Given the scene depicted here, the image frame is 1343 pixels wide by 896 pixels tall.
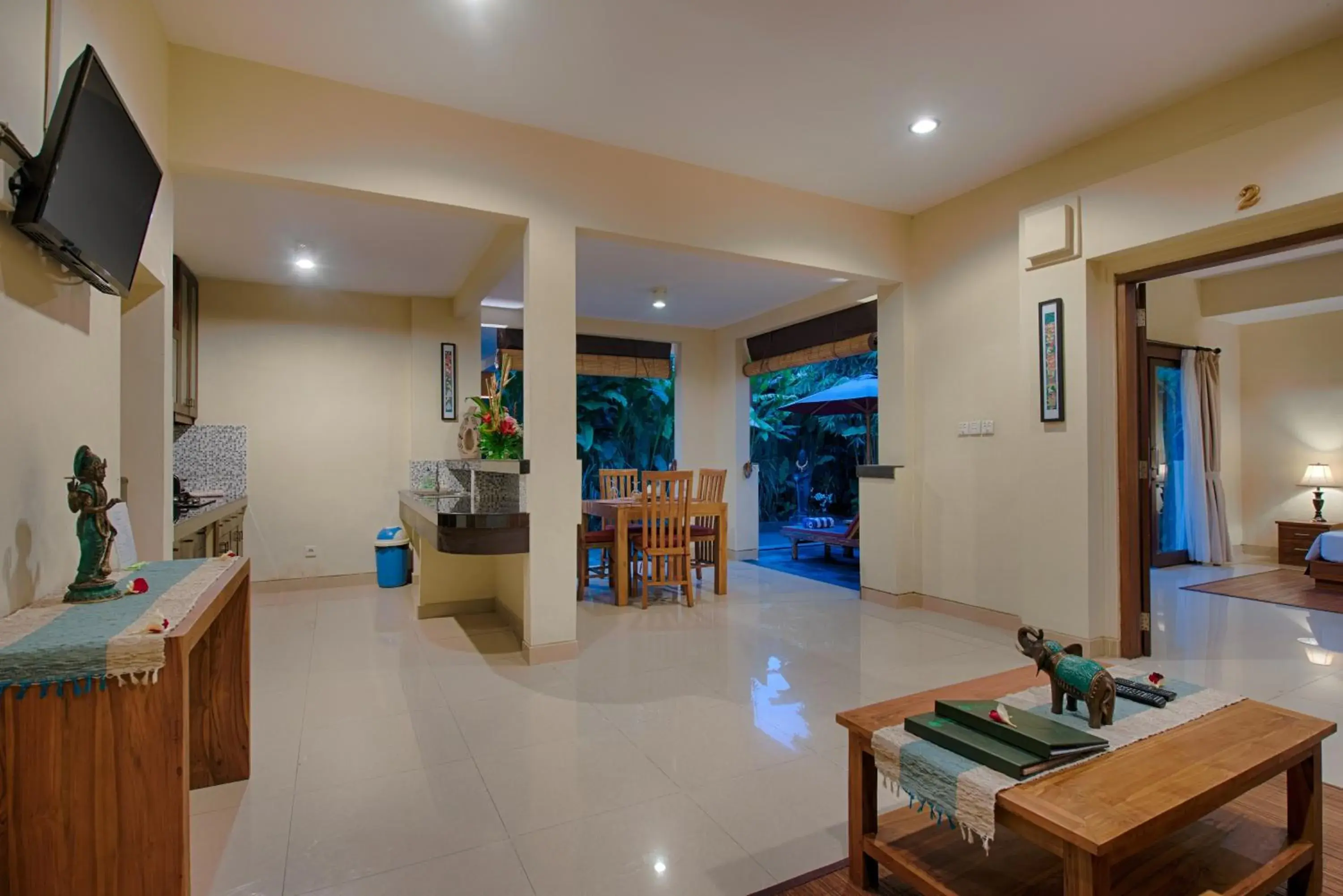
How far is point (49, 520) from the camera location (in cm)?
167

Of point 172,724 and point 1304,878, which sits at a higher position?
point 172,724

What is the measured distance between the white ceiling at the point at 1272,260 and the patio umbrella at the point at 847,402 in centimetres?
288

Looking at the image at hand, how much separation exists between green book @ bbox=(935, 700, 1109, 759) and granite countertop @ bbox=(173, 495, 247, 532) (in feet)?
11.9

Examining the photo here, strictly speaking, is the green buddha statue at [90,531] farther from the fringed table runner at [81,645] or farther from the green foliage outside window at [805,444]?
the green foliage outside window at [805,444]

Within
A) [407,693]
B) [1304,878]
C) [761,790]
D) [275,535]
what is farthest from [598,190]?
[275,535]

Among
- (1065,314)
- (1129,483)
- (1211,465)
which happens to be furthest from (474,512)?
(1211,465)

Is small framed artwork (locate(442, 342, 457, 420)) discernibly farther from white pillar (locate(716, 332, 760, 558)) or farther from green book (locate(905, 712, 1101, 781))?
green book (locate(905, 712, 1101, 781))

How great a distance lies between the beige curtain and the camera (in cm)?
663

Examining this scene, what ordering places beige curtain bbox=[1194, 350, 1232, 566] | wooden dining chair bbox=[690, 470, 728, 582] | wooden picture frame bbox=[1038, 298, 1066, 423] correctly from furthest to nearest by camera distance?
beige curtain bbox=[1194, 350, 1232, 566], wooden dining chair bbox=[690, 470, 728, 582], wooden picture frame bbox=[1038, 298, 1066, 423]

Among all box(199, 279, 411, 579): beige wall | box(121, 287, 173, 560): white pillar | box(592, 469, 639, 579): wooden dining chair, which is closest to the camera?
box(121, 287, 173, 560): white pillar

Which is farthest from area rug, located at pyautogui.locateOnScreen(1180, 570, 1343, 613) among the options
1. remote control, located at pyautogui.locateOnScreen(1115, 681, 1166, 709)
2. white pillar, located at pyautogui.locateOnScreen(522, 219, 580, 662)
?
white pillar, located at pyautogui.locateOnScreen(522, 219, 580, 662)

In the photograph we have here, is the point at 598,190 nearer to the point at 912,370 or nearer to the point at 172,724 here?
the point at 912,370

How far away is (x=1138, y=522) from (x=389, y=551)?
17.9 feet

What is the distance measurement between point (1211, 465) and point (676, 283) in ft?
19.1
